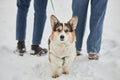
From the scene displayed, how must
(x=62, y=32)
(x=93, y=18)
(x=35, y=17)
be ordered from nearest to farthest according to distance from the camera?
(x=62, y=32) → (x=93, y=18) → (x=35, y=17)

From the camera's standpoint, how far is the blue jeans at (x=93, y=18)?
3.33 metres

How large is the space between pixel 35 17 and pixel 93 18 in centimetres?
57

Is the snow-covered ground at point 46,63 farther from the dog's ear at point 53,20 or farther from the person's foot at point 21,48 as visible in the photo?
the dog's ear at point 53,20

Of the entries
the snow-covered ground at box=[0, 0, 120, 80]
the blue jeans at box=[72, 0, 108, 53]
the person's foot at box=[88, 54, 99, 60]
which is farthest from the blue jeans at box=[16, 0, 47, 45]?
the person's foot at box=[88, 54, 99, 60]

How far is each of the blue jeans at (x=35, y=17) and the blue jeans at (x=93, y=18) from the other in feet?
1.06

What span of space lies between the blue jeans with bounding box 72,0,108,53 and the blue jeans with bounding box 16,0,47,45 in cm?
32

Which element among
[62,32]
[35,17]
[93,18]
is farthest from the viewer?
[35,17]

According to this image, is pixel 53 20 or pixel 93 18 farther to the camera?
pixel 93 18

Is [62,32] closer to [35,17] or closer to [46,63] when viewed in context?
[46,63]

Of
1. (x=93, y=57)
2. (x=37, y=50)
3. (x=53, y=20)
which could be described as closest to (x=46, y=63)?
(x=37, y=50)

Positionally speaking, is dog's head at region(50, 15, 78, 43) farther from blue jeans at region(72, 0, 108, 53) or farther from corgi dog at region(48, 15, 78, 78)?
blue jeans at region(72, 0, 108, 53)

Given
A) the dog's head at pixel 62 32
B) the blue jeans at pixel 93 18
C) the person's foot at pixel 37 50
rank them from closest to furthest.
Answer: the dog's head at pixel 62 32 < the blue jeans at pixel 93 18 < the person's foot at pixel 37 50

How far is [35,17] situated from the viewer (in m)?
3.57

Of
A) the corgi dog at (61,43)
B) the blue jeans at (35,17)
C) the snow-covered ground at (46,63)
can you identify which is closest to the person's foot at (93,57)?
the snow-covered ground at (46,63)
